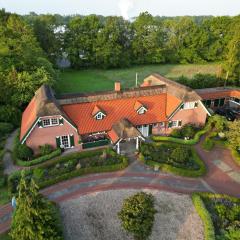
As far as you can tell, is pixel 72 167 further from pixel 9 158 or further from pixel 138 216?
pixel 138 216

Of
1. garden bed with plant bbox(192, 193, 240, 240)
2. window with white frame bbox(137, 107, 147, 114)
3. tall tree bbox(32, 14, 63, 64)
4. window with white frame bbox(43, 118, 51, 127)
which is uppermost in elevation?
tall tree bbox(32, 14, 63, 64)

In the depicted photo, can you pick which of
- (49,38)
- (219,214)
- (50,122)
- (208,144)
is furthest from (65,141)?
(49,38)

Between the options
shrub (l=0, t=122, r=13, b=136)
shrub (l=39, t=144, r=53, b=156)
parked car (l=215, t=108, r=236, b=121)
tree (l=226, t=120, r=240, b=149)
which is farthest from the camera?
parked car (l=215, t=108, r=236, b=121)

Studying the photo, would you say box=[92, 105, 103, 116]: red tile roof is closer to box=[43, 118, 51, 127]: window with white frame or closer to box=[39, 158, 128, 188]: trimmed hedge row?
box=[43, 118, 51, 127]: window with white frame

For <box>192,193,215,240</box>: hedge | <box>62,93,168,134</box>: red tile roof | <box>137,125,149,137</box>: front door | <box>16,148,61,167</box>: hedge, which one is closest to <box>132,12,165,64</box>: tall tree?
<box>62,93,168,134</box>: red tile roof

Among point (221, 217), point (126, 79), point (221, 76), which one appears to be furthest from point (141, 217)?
point (126, 79)

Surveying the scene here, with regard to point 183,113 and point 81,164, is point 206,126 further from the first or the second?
point 81,164

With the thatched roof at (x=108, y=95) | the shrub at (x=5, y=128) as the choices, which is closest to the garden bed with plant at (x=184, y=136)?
the thatched roof at (x=108, y=95)
